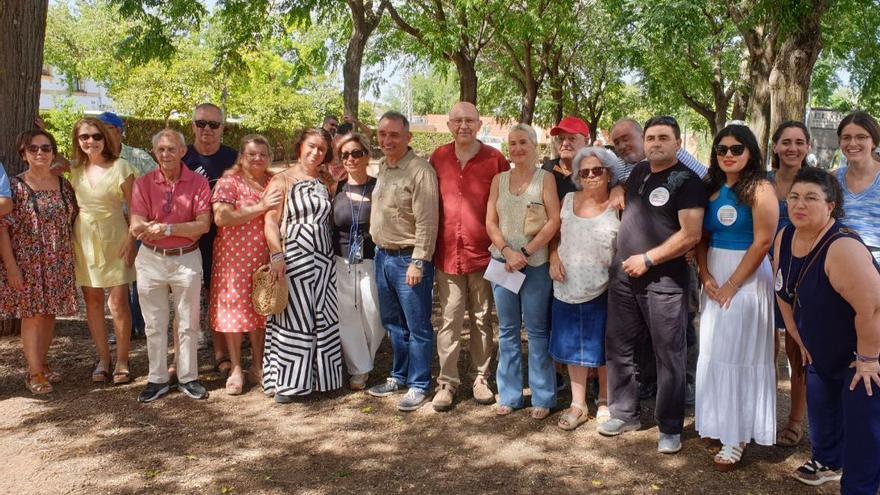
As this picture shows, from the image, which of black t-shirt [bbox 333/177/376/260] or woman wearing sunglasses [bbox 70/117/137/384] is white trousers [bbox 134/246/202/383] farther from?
black t-shirt [bbox 333/177/376/260]

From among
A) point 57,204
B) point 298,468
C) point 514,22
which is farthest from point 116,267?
point 514,22

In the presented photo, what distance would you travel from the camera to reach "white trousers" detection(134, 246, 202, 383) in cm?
500

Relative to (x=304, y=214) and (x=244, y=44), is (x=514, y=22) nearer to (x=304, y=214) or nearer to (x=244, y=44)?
(x=244, y=44)

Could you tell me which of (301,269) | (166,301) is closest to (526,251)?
(301,269)

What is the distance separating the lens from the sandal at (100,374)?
18.0 feet

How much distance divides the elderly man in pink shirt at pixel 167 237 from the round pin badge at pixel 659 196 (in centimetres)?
306

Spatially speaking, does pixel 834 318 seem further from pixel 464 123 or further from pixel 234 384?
pixel 234 384

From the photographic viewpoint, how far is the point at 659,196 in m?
4.05

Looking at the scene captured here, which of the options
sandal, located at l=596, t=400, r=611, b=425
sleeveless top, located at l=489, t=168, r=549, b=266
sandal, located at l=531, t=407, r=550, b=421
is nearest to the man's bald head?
sleeveless top, located at l=489, t=168, r=549, b=266

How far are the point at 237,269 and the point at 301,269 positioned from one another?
50 centimetres

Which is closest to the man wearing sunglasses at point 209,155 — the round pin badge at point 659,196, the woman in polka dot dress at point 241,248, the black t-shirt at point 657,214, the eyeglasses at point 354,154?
the woman in polka dot dress at point 241,248

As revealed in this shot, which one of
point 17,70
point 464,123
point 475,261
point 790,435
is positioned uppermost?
point 17,70

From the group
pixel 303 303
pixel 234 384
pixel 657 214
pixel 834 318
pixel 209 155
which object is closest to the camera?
pixel 834 318

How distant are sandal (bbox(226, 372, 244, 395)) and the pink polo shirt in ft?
3.60
